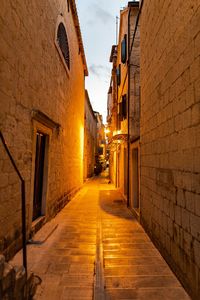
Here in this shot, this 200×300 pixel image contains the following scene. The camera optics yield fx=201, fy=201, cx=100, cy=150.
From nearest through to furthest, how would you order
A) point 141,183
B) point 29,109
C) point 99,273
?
point 99,273 < point 29,109 < point 141,183

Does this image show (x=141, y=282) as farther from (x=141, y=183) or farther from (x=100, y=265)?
(x=141, y=183)

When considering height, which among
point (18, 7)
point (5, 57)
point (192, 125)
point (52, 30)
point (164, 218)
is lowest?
point (164, 218)

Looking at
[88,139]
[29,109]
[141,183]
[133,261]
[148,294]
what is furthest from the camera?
[88,139]

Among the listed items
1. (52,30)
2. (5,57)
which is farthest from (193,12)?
(52,30)

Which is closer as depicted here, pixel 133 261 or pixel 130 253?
pixel 133 261

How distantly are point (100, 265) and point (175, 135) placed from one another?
2496mm

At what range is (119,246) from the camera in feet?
13.9

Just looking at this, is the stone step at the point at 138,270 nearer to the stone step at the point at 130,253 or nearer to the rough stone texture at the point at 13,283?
the stone step at the point at 130,253

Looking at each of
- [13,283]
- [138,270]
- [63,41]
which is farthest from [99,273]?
[63,41]

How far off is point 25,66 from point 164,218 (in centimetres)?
407

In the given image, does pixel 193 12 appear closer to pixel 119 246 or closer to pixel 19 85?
pixel 19 85

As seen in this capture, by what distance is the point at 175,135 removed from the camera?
325 centimetres

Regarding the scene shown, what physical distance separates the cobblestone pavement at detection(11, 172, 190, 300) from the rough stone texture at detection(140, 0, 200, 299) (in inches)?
12.6

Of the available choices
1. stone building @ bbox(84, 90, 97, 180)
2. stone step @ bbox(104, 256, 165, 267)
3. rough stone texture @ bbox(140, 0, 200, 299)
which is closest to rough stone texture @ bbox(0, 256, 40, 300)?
stone step @ bbox(104, 256, 165, 267)
